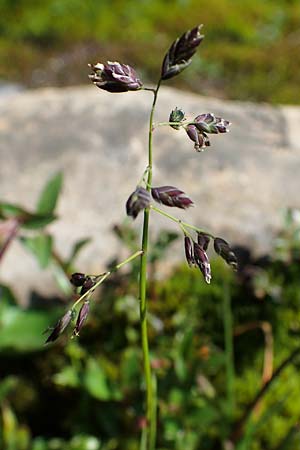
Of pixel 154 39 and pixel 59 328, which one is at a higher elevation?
pixel 154 39

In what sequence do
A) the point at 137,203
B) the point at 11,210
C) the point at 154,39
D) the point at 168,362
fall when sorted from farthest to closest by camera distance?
1. the point at 154,39
2. the point at 168,362
3. the point at 11,210
4. the point at 137,203

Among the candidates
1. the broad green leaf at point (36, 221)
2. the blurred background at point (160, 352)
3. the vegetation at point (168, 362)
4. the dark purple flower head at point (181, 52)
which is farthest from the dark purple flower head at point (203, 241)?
the broad green leaf at point (36, 221)

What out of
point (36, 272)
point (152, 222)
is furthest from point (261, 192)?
point (36, 272)

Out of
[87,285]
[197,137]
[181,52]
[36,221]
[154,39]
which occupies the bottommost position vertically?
[36,221]

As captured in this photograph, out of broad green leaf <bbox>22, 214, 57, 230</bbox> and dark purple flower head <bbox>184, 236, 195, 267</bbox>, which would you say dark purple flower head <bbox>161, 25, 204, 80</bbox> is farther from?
broad green leaf <bbox>22, 214, 57, 230</bbox>

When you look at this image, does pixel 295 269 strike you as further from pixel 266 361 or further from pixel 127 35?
pixel 127 35

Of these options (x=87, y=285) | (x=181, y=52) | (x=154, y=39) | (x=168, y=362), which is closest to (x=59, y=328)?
(x=87, y=285)

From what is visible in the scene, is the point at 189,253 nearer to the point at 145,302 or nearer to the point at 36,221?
the point at 145,302

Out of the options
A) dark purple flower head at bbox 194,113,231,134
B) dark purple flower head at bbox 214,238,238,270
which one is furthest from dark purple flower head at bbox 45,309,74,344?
dark purple flower head at bbox 194,113,231,134
